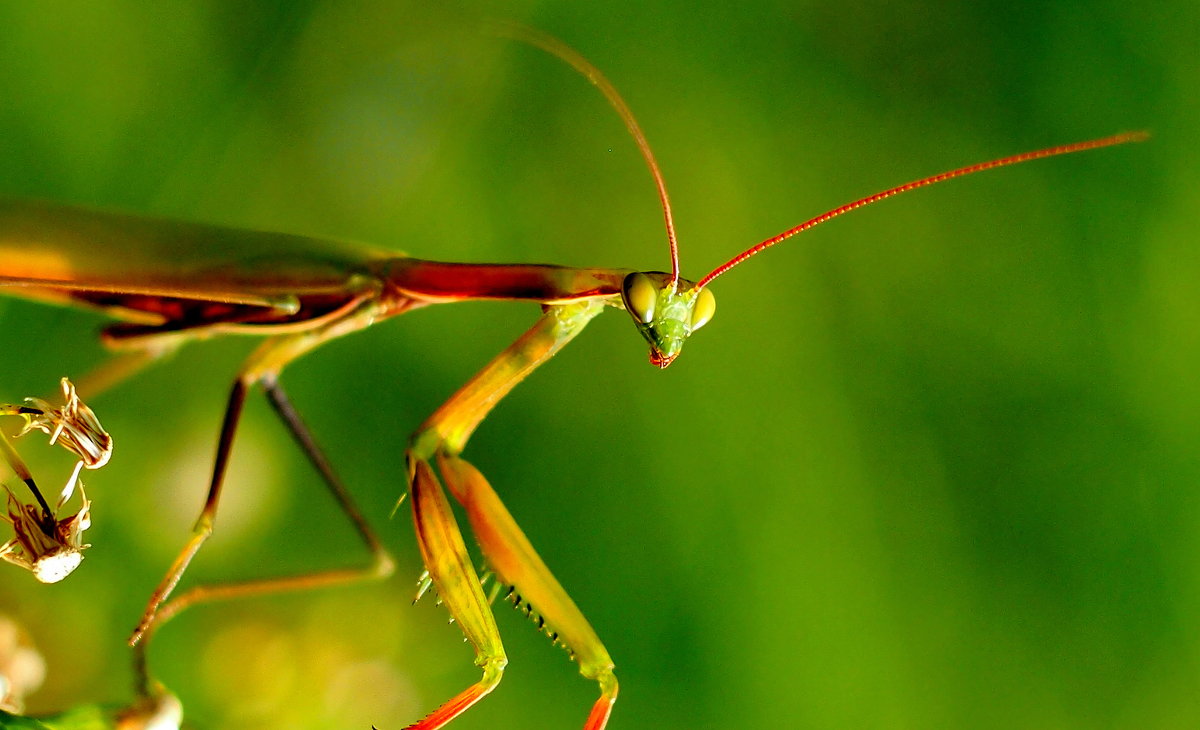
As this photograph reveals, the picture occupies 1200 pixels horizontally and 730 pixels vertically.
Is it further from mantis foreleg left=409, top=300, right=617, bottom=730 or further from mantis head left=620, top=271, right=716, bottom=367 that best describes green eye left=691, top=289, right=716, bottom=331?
mantis foreleg left=409, top=300, right=617, bottom=730

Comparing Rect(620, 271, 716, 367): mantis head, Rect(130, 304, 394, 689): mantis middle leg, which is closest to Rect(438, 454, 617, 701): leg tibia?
Rect(620, 271, 716, 367): mantis head

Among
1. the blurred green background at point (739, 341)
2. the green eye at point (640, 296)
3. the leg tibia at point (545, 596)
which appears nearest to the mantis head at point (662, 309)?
the green eye at point (640, 296)

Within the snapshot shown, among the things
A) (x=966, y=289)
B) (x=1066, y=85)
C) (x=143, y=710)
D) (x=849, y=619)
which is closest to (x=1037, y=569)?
(x=849, y=619)

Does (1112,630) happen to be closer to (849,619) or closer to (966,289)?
(849,619)

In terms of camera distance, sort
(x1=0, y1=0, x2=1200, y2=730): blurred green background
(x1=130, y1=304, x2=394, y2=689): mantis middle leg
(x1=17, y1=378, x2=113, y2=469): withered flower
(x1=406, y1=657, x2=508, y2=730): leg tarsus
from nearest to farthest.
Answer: (x1=17, y1=378, x2=113, y2=469): withered flower → (x1=406, y1=657, x2=508, y2=730): leg tarsus → (x1=130, y1=304, x2=394, y2=689): mantis middle leg → (x1=0, y1=0, x2=1200, y2=730): blurred green background

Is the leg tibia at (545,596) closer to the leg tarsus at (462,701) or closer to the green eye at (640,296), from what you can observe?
the leg tarsus at (462,701)

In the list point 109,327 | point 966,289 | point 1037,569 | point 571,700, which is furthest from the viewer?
point 966,289

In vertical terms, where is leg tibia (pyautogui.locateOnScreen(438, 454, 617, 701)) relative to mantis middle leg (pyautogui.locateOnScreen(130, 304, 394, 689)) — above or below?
below
